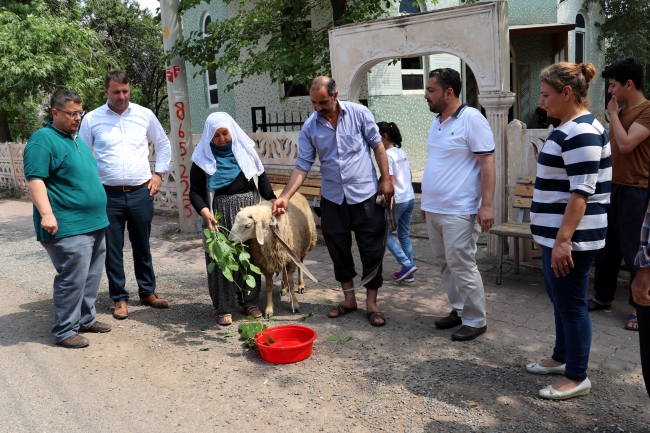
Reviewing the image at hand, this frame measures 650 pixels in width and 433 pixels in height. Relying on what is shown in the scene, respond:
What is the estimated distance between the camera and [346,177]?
194 inches

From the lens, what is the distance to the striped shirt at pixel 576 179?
327cm

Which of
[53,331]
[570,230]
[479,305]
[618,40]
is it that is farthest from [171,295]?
[618,40]

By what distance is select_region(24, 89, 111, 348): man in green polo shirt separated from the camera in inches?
180

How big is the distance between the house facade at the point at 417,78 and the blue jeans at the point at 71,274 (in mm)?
7713

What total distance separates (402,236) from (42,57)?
11033 millimetres

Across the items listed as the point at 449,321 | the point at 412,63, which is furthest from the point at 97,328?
the point at 412,63

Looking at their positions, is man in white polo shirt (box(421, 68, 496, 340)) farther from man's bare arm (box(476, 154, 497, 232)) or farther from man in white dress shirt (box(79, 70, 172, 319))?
man in white dress shirt (box(79, 70, 172, 319))

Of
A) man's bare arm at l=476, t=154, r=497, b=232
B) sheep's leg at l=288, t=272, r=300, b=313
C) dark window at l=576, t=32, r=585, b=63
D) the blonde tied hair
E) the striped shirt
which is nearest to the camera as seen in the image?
the striped shirt

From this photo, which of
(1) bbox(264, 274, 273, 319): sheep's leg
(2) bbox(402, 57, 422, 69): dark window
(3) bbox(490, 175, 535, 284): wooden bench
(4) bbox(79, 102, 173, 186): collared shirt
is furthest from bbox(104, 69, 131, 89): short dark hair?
(2) bbox(402, 57, 422, 69): dark window

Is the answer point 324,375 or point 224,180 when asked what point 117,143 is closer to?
point 224,180

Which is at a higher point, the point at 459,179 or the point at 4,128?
the point at 4,128

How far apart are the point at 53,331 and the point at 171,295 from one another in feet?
5.13

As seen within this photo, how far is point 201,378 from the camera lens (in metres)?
4.24

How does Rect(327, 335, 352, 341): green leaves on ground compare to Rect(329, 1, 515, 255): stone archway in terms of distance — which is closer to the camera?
Rect(327, 335, 352, 341): green leaves on ground
